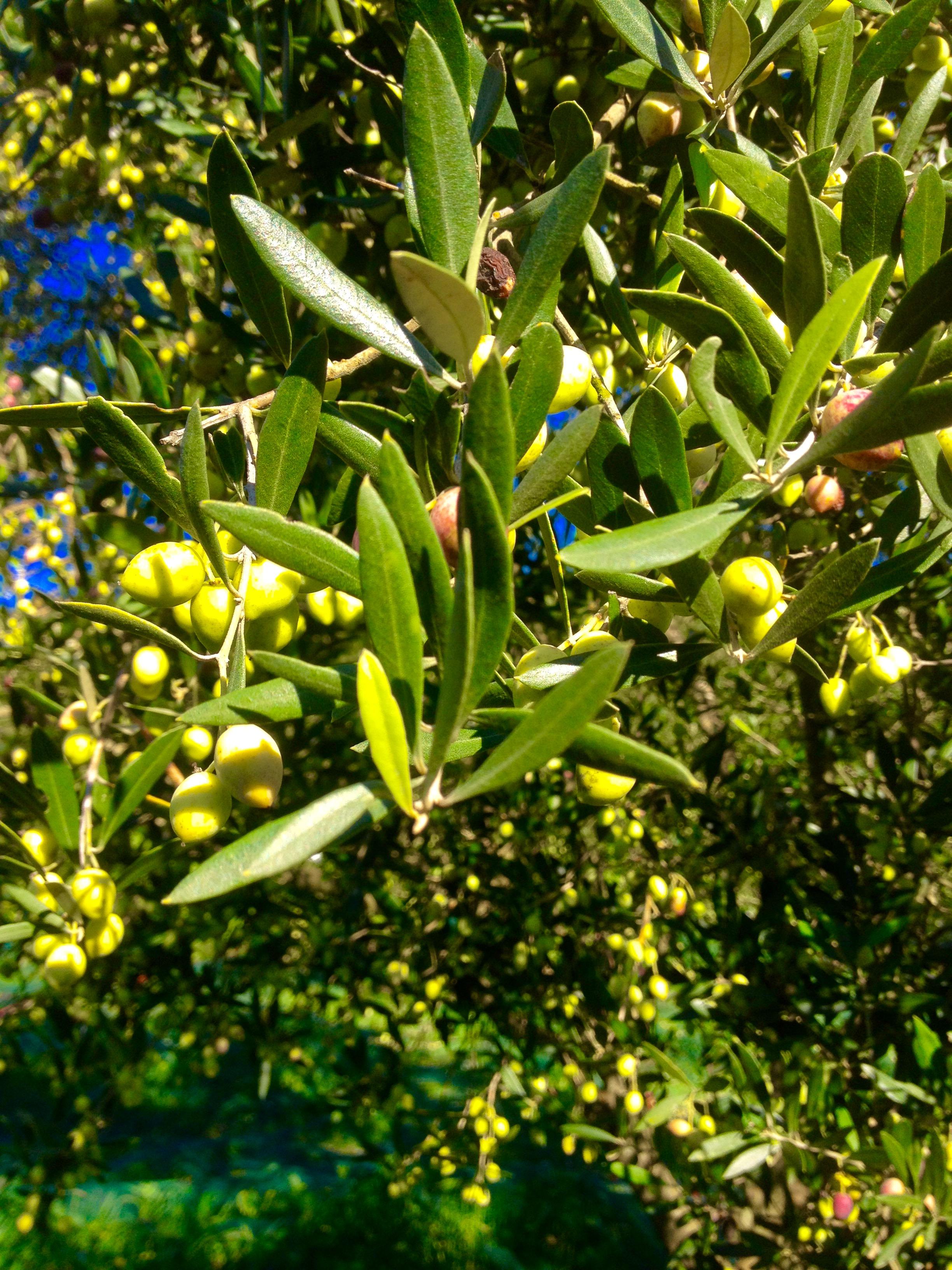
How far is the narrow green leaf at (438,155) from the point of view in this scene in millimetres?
593

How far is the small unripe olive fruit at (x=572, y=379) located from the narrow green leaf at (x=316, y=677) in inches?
11.6

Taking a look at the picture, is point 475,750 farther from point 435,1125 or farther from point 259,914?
point 435,1125

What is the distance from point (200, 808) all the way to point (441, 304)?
429 mm

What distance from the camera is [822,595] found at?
1.98 ft

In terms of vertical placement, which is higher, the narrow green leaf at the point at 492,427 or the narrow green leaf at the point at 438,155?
the narrow green leaf at the point at 438,155

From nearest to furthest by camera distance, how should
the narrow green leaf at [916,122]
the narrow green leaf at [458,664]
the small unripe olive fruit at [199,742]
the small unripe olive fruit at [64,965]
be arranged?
the narrow green leaf at [458,664] < the narrow green leaf at [916,122] < the small unripe olive fruit at [64,965] < the small unripe olive fruit at [199,742]

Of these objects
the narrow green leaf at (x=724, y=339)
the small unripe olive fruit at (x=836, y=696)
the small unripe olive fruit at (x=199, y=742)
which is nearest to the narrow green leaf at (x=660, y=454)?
the narrow green leaf at (x=724, y=339)

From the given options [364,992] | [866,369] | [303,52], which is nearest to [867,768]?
[364,992]

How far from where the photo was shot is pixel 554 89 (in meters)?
1.37

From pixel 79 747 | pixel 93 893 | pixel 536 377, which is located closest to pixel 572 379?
pixel 536 377

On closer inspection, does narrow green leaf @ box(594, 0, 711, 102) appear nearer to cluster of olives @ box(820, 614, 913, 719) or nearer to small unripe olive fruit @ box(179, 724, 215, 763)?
cluster of olives @ box(820, 614, 913, 719)

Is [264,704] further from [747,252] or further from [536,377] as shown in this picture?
[747,252]

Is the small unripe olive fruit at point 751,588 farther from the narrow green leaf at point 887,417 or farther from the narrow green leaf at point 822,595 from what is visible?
the narrow green leaf at point 887,417

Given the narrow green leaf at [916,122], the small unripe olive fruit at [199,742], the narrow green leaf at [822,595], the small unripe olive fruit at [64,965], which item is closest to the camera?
the narrow green leaf at [822,595]
